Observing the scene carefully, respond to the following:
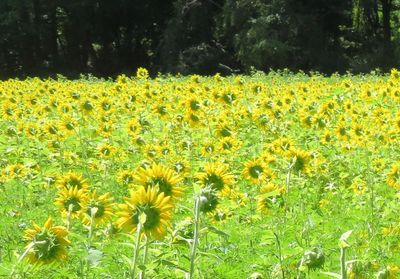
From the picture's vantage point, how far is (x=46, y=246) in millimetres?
1911

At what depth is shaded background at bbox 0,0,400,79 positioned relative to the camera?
2492 cm

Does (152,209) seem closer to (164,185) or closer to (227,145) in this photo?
(164,185)

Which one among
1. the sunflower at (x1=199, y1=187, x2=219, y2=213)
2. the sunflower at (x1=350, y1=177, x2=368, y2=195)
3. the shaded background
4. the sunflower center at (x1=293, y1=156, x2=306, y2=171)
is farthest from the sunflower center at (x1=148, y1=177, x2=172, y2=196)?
the shaded background

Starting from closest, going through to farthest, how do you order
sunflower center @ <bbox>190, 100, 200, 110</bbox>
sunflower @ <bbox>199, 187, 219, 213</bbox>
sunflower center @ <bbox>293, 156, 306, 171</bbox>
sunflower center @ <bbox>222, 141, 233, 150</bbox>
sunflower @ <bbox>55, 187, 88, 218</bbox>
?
1. sunflower @ <bbox>199, 187, 219, 213</bbox>
2. sunflower @ <bbox>55, 187, 88, 218</bbox>
3. sunflower center @ <bbox>293, 156, 306, 171</bbox>
4. sunflower center @ <bbox>222, 141, 233, 150</bbox>
5. sunflower center @ <bbox>190, 100, 200, 110</bbox>

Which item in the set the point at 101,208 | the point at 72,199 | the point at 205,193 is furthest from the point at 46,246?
the point at 72,199

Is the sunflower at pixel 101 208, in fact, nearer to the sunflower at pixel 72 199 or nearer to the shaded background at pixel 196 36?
the sunflower at pixel 72 199

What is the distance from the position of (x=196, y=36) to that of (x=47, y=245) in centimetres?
2643

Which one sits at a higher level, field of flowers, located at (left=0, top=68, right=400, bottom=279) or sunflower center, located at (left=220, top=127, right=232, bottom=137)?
sunflower center, located at (left=220, top=127, right=232, bottom=137)

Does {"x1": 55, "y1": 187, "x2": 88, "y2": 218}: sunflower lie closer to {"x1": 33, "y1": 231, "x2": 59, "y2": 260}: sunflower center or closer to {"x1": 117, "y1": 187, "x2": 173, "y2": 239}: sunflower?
{"x1": 33, "y1": 231, "x2": 59, "y2": 260}: sunflower center

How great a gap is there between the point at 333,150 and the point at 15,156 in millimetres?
2487

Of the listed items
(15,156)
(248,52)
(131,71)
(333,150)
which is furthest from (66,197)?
(131,71)

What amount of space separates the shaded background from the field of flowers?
54.0ft

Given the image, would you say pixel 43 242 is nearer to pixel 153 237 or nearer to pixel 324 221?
pixel 153 237

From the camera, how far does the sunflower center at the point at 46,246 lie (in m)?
1.91
